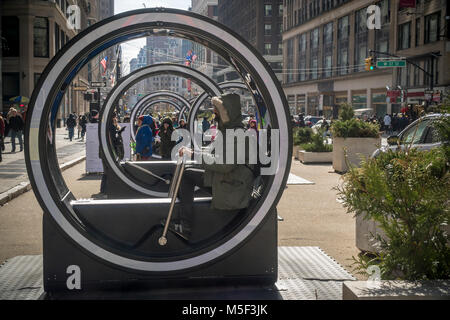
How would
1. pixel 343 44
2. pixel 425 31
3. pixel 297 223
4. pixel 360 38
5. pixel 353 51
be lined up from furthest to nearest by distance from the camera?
pixel 343 44, pixel 353 51, pixel 360 38, pixel 425 31, pixel 297 223

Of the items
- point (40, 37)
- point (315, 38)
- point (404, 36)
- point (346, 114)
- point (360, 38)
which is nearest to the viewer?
point (346, 114)

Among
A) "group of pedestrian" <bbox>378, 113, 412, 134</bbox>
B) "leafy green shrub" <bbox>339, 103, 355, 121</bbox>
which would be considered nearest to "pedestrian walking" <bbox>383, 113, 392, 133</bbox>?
"group of pedestrian" <bbox>378, 113, 412, 134</bbox>

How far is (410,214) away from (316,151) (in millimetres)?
16706

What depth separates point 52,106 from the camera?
520 cm

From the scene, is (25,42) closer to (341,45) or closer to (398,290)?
(341,45)

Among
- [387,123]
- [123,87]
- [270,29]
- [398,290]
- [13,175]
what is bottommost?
[13,175]

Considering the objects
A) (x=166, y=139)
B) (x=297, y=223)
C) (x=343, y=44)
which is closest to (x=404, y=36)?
(x=343, y=44)

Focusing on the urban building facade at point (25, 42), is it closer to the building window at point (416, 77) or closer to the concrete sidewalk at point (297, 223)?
the building window at point (416, 77)

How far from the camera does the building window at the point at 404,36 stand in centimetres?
5187

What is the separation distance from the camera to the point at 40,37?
48.3 meters

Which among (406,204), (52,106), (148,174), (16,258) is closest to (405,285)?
(406,204)

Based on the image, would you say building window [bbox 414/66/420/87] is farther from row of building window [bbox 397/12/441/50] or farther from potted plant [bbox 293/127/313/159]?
potted plant [bbox 293/127/313/159]

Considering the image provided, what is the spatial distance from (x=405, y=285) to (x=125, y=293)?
258cm
